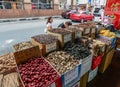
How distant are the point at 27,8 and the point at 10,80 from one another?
1375cm

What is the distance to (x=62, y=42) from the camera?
245cm

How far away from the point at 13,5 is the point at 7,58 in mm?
13045

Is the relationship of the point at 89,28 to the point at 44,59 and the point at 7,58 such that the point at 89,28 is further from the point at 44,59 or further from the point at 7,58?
the point at 7,58

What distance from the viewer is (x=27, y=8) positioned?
14180 millimetres

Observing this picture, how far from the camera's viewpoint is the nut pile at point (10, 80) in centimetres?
143

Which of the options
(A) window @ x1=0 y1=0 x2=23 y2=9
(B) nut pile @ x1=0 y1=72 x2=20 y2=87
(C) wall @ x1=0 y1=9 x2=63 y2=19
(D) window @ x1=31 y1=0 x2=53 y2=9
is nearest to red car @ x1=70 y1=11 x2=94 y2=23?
(C) wall @ x1=0 y1=9 x2=63 y2=19

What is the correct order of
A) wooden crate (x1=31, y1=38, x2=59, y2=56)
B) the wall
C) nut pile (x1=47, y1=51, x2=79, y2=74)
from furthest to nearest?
the wall < wooden crate (x1=31, y1=38, x2=59, y2=56) < nut pile (x1=47, y1=51, x2=79, y2=74)

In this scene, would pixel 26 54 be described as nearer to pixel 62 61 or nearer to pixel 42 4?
pixel 62 61

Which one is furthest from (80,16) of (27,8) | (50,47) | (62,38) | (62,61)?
(62,61)

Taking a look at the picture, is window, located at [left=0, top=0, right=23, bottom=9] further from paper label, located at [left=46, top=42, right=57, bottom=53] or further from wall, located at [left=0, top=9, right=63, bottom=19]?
paper label, located at [left=46, top=42, right=57, bottom=53]

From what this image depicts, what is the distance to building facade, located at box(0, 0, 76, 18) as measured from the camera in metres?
12.4

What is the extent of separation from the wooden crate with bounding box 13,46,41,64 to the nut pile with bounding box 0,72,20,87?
27 centimetres

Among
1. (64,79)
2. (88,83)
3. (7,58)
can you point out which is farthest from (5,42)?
(64,79)

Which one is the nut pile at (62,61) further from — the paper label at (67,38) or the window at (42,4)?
the window at (42,4)
